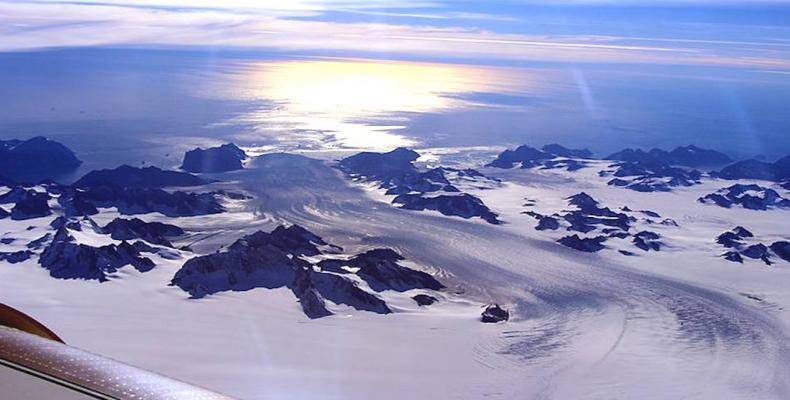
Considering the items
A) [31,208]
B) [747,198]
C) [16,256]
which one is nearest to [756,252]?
[747,198]

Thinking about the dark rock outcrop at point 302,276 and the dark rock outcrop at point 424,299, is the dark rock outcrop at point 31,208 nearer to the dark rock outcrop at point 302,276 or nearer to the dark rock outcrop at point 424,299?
the dark rock outcrop at point 302,276

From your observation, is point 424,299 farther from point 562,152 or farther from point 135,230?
point 562,152

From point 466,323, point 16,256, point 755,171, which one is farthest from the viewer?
point 755,171

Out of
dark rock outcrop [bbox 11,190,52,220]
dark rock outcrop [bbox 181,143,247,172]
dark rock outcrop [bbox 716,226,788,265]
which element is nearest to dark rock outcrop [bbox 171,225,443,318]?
dark rock outcrop [bbox 11,190,52,220]

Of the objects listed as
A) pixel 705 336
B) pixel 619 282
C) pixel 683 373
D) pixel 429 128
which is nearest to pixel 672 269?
pixel 619 282

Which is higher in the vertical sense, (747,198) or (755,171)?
(755,171)

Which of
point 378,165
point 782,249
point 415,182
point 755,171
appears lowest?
point 415,182

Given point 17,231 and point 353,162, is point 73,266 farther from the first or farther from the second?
point 353,162
